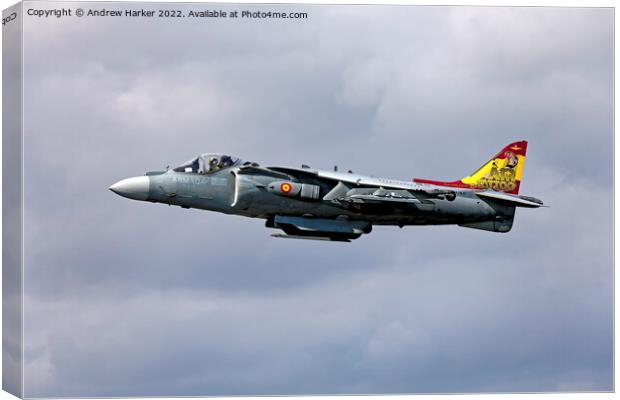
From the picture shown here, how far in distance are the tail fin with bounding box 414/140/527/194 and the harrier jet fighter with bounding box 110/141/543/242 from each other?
5.38 feet

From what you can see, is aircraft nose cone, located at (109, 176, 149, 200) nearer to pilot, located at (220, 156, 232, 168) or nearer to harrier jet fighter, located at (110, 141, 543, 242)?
harrier jet fighter, located at (110, 141, 543, 242)

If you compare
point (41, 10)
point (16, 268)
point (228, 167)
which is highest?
point (41, 10)

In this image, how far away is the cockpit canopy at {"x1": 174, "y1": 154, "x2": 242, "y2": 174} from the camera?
41.6 m

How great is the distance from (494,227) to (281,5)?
9.87 meters

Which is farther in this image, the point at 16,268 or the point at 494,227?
the point at 494,227

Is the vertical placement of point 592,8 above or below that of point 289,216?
above

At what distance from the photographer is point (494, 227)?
43.4 meters

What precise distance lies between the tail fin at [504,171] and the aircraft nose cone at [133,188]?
10185mm

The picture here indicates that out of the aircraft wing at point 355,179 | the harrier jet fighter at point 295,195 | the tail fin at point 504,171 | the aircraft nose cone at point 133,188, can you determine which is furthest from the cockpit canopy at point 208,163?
the tail fin at point 504,171

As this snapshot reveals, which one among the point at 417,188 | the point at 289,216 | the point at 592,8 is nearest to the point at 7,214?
the point at 289,216

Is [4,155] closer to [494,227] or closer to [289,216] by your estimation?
[289,216]

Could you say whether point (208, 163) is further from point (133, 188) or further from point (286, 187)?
point (286, 187)

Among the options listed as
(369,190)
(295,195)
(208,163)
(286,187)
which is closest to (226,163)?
(208,163)

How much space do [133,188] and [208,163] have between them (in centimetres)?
239
